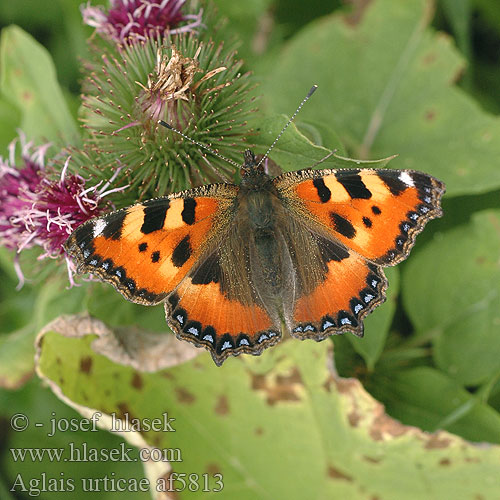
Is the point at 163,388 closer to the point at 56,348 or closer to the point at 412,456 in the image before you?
the point at 56,348

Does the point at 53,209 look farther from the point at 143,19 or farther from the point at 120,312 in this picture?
the point at 143,19

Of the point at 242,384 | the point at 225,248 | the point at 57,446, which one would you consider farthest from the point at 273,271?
the point at 57,446

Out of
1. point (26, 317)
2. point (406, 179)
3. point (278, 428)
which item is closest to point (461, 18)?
point (406, 179)

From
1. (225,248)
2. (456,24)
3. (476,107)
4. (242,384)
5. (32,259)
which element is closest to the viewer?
(225,248)

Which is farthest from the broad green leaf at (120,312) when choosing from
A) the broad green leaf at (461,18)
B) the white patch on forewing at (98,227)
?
the broad green leaf at (461,18)

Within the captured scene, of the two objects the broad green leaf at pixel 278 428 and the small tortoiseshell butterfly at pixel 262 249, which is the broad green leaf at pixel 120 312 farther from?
the small tortoiseshell butterfly at pixel 262 249
